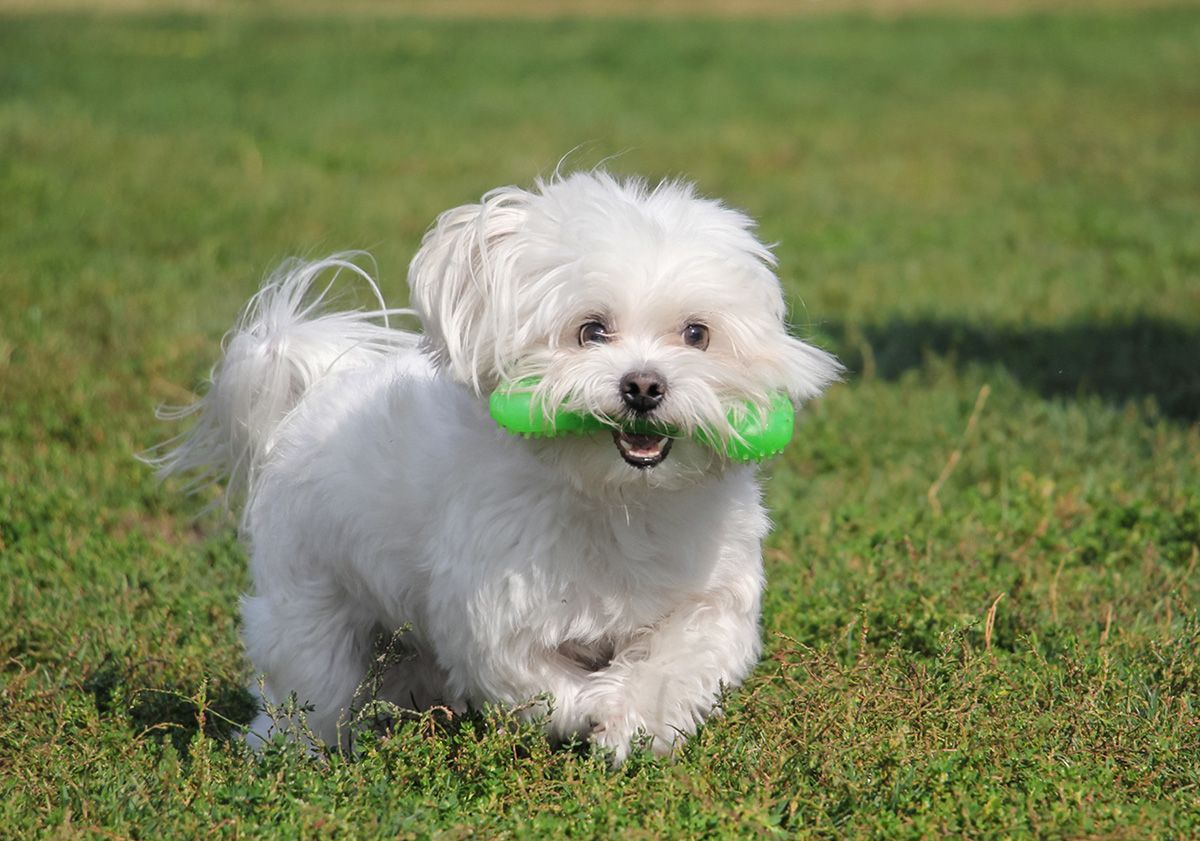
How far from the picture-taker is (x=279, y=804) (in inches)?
139

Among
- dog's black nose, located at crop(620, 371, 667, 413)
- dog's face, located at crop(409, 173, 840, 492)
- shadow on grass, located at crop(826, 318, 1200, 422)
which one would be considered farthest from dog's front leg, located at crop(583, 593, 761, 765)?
shadow on grass, located at crop(826, 318, 1200, 422)

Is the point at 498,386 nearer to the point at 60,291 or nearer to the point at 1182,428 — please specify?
the point at 1182,428

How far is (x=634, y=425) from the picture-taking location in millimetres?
3557

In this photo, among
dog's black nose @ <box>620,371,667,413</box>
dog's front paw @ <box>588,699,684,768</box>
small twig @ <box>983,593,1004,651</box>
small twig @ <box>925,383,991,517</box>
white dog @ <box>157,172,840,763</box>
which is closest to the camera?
dog's black nose @ <box>620,371,667,413</box>

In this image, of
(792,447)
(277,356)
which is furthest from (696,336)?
(792,447)

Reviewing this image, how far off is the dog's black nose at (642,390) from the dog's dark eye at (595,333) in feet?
0.72

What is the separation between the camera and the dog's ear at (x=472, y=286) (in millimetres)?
3734

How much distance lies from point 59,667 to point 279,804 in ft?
5.37

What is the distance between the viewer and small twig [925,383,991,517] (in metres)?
5.94

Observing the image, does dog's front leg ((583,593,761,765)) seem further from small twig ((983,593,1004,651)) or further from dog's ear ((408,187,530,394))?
small twig ((983,593,1004,651))

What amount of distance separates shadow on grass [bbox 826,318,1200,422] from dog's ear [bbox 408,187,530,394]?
160 inches

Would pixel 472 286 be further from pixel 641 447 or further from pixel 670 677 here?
pixel 670 677

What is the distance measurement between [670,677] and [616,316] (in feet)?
2.91

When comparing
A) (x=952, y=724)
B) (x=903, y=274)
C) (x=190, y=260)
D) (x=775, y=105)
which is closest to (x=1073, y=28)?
(x=775, y=105)
